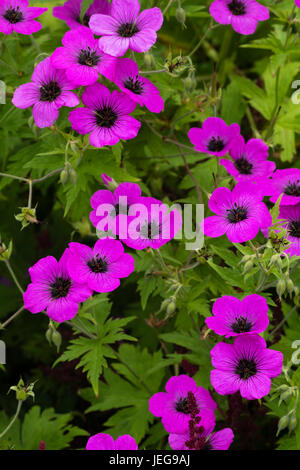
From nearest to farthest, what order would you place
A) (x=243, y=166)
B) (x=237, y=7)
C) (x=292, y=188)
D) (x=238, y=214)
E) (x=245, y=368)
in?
(x=245, y=368) < (x=238, y=214) < (x=292, y=188) < (x=243, y=166) < (x=237, y=7)

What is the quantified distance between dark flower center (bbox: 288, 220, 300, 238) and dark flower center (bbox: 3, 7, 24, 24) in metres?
1.00

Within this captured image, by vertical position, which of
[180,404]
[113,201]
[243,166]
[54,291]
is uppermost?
[243,166]

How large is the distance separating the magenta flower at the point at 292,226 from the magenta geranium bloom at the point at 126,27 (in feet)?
1.94

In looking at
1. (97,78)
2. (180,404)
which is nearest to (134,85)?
(97,78)

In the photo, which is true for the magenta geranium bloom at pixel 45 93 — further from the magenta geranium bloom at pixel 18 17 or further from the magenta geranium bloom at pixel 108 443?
the magenta geranium bloom at pixel 108 443

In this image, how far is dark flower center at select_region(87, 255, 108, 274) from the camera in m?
1.54

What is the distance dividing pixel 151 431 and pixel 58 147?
1.01 metres

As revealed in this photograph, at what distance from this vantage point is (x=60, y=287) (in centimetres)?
154

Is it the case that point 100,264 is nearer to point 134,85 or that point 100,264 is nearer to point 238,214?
point 238,214

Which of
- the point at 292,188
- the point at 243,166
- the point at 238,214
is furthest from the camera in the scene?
the point at 243,166

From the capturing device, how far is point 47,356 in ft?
7.86

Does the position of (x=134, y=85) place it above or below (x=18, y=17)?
below

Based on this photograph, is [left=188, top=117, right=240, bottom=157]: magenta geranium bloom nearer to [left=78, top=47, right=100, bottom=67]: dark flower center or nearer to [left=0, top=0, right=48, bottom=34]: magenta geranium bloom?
[left=78, top=47, right=100, bottom=67]: dark flower center

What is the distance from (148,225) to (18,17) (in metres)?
0.74
